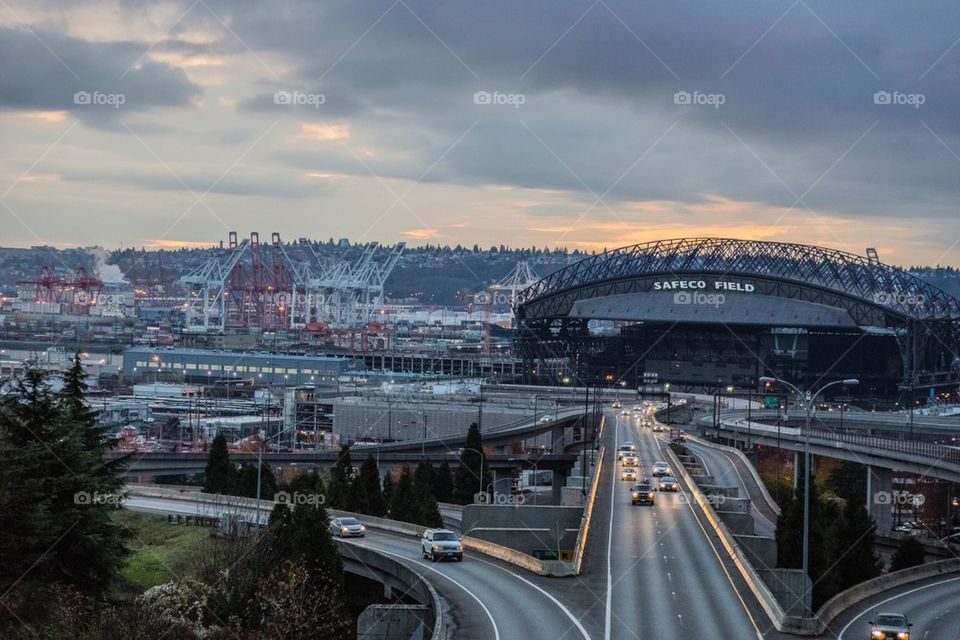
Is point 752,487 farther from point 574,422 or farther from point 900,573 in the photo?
point 574,422

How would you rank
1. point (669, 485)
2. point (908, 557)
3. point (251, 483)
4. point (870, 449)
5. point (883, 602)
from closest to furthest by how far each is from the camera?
point (883, 602), point (908, 557), point (669, 485), point (251, 483), point (870, 449)

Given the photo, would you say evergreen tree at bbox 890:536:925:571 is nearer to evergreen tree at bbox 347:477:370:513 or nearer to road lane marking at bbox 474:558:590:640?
evergreen tree at bbox 347:477:370:513

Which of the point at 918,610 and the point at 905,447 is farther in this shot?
the point at 905,447

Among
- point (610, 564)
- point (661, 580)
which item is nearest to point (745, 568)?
point (661, 580)

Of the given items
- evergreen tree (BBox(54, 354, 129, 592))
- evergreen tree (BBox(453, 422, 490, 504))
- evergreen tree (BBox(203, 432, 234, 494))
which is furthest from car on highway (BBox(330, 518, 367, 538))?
evergreen tree (BBox(453, 422, 490, 504))

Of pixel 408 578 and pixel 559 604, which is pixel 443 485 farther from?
pixel 559 604
